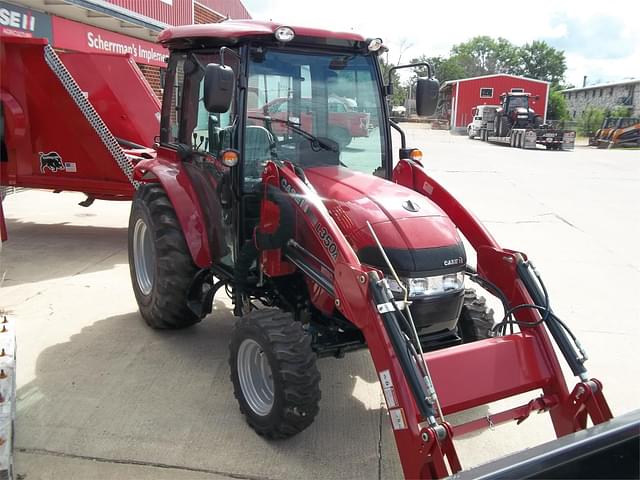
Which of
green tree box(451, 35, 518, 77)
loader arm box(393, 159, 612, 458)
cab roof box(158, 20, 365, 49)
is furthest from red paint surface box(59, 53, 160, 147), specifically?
green tree box(451, 35, 518, 77)

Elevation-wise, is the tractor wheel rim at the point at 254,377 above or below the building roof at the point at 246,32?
below

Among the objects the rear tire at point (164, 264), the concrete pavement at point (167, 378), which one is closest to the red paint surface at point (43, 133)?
the concrete pavement at point (167, 378)

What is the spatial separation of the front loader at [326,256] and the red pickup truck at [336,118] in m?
0.02

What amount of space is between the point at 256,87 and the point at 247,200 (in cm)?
69

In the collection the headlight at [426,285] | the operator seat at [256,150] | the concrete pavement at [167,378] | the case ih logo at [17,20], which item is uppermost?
the case ih logo at [17,20]

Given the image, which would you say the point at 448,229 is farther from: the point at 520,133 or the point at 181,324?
the point at 520,133

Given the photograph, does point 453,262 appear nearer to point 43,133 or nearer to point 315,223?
point 315,223

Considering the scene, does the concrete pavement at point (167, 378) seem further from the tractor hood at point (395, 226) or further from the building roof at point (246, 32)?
the building roof at point (246, 32)

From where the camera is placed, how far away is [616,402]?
12.0 ft

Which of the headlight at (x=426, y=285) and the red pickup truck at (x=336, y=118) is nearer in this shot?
the headlight at (x=426, y=285)

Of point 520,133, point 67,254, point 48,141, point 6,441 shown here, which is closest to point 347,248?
point 6,441

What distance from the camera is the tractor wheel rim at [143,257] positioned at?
4562 millimetres

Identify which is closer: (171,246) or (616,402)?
(616,402)

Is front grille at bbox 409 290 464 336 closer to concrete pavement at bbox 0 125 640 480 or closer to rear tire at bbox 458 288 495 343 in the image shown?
rear tire at bbox 458 288 495 343
